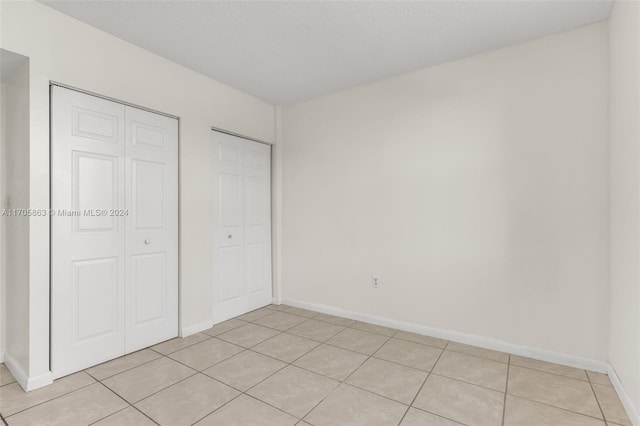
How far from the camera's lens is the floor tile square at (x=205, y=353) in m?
2.50

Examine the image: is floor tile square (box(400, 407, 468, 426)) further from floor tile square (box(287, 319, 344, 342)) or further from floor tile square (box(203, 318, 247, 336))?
floor tile square (box(203, 318, 247, 336))

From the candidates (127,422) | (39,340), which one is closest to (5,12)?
(39,340)

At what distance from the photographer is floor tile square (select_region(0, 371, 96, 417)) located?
1927 mm

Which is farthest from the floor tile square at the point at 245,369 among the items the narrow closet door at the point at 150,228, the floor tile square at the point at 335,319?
the floor tile square at the point at 335,319

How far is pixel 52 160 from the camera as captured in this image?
222 cm

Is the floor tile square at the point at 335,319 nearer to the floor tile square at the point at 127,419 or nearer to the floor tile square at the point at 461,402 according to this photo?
the floor tile square at the point at 461,402

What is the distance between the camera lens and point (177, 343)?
2.90 m

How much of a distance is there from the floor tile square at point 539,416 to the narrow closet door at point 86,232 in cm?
296

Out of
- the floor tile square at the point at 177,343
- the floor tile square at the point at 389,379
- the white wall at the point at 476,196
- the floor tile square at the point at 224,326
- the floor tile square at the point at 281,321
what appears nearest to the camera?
the floor tile square at the point at 389,379

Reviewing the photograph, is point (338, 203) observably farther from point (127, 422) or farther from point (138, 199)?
point (127, 422)

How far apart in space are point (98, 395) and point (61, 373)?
478 millimetres

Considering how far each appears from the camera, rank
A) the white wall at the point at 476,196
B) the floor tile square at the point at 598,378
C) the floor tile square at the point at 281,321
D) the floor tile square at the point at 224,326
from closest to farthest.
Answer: the floor tile square at the point at 598,378, the white wall at the point at 476,196, the floor tile square at the point at 224,326, the floor tile square at the point at 281,321

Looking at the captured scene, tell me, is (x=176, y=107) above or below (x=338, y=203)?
above

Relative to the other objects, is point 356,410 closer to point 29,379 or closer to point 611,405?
point 611,405
